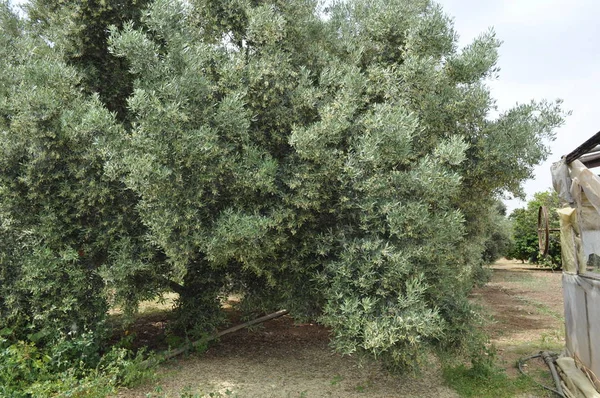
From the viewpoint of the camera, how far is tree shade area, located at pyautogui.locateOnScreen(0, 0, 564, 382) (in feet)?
15.7

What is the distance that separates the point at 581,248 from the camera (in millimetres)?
5434

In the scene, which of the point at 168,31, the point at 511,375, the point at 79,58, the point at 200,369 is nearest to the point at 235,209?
the point at 168,31

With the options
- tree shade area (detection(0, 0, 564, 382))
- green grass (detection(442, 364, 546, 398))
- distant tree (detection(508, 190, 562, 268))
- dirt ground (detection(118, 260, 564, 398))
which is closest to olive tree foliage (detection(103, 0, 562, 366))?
tree shade area (detection(0, 0, 564, 382))

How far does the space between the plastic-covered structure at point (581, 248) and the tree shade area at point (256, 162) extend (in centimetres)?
56

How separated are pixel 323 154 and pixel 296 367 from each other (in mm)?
3554

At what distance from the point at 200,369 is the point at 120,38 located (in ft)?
14.7

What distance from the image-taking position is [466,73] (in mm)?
5988

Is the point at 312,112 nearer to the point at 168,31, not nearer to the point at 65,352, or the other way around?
the point at 168,31

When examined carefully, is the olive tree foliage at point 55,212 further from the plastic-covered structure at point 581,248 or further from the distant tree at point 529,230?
the distant tree at point 529,230

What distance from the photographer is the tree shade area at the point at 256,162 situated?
15.7 ft

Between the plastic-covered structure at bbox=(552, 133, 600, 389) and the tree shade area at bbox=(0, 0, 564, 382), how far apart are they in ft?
1.83

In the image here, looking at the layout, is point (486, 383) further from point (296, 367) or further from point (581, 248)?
point (296, 367)

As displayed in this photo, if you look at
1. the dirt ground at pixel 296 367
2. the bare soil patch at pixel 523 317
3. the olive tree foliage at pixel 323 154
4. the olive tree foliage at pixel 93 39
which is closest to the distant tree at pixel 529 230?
the bare soil patch at pixel 523 317

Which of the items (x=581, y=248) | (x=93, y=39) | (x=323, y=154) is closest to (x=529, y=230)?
(x=581, y=248)
